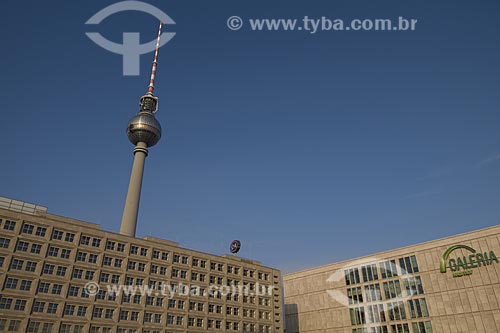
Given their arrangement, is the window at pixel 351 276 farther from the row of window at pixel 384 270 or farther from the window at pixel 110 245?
the window at pixel 110 245

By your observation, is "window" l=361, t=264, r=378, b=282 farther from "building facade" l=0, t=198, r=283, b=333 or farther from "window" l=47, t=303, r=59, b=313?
"window" l=47, t=303, r=59, b=313

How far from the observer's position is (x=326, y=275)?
9206 centimetres

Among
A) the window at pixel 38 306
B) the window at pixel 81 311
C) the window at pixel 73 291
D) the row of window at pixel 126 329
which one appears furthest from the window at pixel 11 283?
the window at pixel 81 311

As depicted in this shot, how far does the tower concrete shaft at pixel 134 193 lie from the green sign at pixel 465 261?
68.1 m

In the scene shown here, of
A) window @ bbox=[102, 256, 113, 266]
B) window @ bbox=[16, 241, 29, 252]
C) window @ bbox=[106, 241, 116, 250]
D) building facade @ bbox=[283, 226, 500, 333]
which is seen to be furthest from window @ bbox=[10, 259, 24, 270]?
building facade @ bbox=[283, 226, 500, 333]

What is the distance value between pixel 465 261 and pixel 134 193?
75838mm

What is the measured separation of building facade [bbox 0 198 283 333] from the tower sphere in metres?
37.3

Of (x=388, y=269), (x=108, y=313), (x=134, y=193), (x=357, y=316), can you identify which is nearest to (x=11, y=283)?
(x=108, y=313)

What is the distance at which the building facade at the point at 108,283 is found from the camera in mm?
62094

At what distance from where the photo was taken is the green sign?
6756cm

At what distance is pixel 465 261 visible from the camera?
70125 mm

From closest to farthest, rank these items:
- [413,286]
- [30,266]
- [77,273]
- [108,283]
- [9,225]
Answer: [30,266] → [9,225] → [77,273] → [108,283] → [413,286]

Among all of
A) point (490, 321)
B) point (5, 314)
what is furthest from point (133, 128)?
point (490, 321)

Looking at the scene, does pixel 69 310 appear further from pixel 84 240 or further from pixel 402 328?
pixel 402 328
